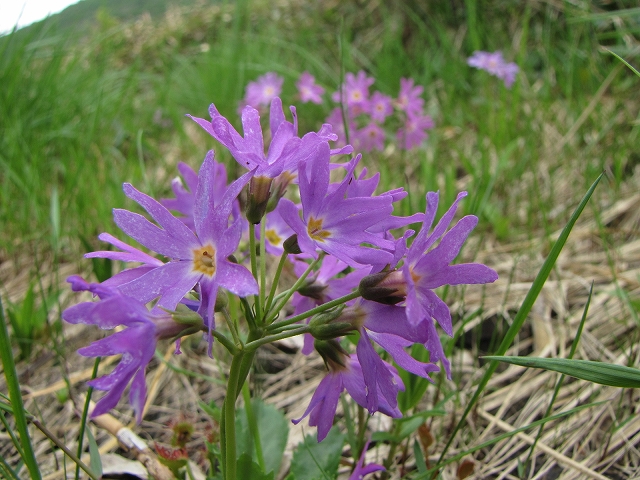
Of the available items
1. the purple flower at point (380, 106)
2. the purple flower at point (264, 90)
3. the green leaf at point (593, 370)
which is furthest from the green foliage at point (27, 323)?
the purple flower at point (264, 90)

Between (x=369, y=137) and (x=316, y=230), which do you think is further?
(x=369, y=137)

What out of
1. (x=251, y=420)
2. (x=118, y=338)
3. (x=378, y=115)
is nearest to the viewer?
(x=118, y=338)

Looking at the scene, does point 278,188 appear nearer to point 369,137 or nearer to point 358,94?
point 369,137

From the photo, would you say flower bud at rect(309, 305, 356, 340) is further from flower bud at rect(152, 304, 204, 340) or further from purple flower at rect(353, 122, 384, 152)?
purple flower at rect(353, 122, 384, 152)

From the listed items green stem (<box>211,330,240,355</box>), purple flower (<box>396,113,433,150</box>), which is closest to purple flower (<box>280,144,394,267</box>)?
green stem (<box>211,330,240,355</box>)

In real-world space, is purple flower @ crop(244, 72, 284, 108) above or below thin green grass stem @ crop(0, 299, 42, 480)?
below

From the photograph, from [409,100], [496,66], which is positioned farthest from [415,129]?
[496,66]

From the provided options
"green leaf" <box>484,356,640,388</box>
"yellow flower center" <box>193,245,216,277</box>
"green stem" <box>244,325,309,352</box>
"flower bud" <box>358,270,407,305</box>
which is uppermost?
"yellow flower center" <box>193,245,216,277</box>

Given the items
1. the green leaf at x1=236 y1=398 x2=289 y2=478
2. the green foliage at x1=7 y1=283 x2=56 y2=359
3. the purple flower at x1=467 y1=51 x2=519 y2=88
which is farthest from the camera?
the purple flower at x1=467 y1=51 x2=519 y2=88
